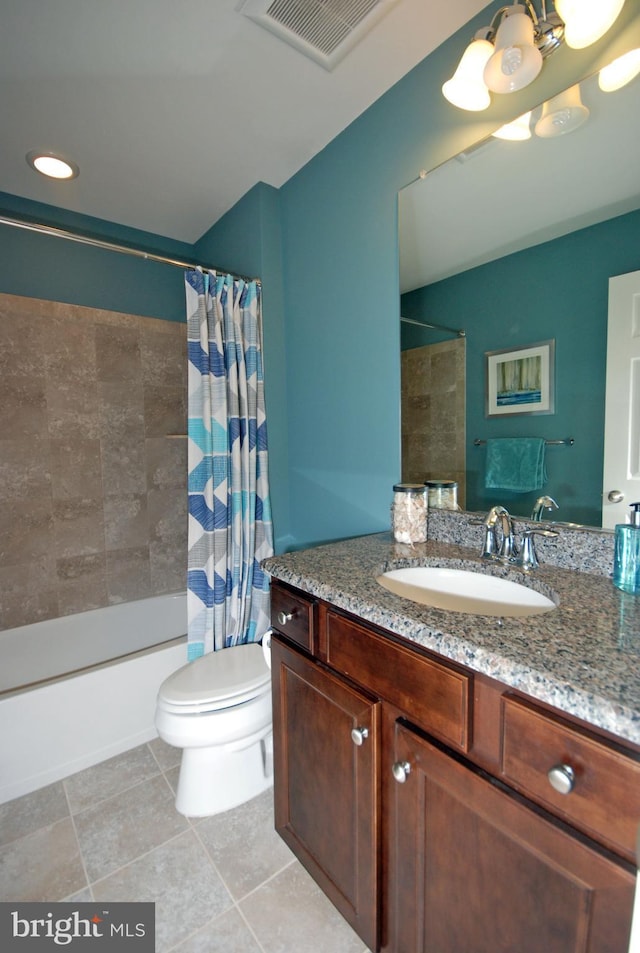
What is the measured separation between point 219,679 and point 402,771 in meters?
0.88

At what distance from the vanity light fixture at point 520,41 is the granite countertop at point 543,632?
1216 millimetres

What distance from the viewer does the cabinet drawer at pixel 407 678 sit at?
27.8 inches

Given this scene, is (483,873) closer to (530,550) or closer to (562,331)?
(530,550)

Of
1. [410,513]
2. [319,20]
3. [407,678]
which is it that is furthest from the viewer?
[410,513]

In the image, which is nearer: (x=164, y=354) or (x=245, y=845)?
(x=245, y=845)

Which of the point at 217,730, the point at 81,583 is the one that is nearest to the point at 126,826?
the point at 217,730

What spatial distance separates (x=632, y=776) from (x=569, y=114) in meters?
1.37

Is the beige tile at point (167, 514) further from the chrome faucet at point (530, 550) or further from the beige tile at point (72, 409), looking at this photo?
the chrome faucet at point (530, 550)

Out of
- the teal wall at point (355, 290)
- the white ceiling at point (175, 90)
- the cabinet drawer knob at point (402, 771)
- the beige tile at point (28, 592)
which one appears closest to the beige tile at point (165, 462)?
the beige tile at point (28, 592)

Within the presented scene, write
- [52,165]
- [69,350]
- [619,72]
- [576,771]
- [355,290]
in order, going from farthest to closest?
1. [69,350]
2. [52,165]
3. [355,290]
4. [619,72]
5. [576,771]

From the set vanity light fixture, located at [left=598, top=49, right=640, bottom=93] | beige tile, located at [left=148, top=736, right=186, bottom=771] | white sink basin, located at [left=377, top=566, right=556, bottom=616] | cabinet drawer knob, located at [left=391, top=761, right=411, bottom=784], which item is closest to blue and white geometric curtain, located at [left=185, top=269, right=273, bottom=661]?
beige tile, located at [left=148, top=736, right=186, bottom=771]

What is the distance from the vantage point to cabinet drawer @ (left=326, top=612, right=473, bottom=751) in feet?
2.32

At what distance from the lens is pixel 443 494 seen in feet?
4.47

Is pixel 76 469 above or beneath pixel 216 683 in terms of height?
above
